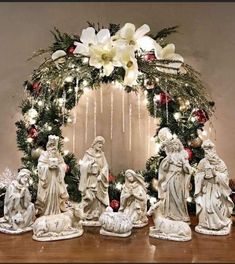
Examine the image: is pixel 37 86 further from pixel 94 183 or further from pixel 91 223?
pixel 91 223

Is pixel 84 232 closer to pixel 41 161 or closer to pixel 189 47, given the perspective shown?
pixel 41 161

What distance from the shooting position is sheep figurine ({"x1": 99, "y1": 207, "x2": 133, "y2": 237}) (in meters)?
1.58

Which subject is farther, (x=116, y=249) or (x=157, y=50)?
(x=157, y=50)

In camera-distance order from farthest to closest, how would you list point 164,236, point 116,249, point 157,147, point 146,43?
point 157,147
point 146,43
point 164,236
point 116,249

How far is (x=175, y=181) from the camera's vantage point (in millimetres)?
1624

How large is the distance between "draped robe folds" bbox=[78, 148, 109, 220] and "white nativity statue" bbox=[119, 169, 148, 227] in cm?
8

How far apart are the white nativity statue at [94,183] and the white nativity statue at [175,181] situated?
24 centimetres

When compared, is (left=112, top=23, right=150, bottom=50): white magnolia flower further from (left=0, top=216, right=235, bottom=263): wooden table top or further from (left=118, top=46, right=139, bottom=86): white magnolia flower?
(left=0, top=216, right=235, bottom=263): wooden table top

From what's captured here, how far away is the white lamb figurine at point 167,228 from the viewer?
1.54 meters

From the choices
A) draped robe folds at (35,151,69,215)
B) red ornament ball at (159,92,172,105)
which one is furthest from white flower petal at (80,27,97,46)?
draped robe folds at (35,151,69,215)

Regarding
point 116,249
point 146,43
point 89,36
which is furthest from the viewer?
point 146,43

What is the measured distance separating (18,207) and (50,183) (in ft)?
0.47

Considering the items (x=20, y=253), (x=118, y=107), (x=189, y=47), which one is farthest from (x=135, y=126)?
(x=20, y=253)

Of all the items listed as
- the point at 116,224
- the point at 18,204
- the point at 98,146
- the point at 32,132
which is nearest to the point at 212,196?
the point at 116,224
